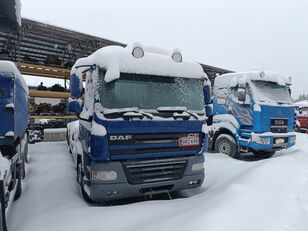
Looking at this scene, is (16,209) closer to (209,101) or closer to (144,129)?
(144,129)

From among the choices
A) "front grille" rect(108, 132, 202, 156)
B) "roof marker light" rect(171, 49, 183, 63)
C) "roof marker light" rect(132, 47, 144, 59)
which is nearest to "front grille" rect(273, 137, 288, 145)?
"front grille" rect(108, 132, 202, 156)

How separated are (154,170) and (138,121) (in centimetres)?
82

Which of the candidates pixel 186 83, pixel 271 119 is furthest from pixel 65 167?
pixel 271 119

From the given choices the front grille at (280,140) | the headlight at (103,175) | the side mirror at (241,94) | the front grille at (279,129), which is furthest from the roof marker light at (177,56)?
the front grille at (280,140)

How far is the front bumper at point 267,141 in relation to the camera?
24.8ft

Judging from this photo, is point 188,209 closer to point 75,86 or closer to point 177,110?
point 177,110

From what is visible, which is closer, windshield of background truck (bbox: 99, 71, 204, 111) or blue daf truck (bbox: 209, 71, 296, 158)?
windshield of background truck (bbox: 99, 71, 204, 111)

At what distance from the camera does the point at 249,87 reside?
7723 millimetres

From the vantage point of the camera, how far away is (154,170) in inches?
158

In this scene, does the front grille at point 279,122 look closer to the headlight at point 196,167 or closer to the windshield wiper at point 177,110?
the headlight at point 196,167

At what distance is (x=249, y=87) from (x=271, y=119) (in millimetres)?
1144

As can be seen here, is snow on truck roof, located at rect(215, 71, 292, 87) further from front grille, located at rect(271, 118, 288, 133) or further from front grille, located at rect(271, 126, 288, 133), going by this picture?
front grille, located at rect(271, 126, 288, 133)

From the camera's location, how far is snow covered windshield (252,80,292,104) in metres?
7.65

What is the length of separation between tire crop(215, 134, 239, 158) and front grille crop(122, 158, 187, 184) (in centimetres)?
448
